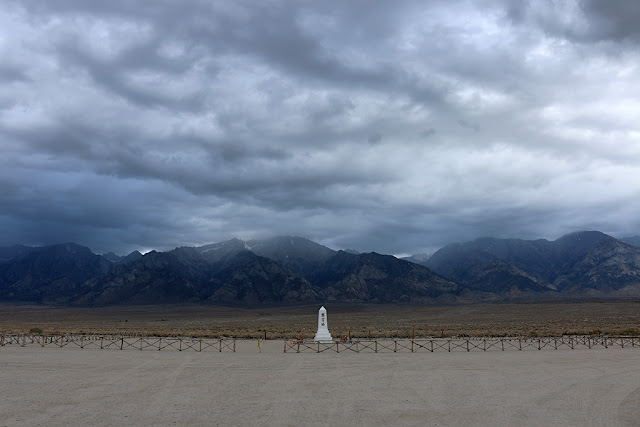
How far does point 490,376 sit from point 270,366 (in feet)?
41.4

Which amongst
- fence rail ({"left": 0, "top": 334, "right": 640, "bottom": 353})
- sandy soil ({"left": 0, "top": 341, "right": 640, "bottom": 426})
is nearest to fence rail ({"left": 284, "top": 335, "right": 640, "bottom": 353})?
fence rail ({"left": 0, "top": 334, "right": 640, "bottom": 353})

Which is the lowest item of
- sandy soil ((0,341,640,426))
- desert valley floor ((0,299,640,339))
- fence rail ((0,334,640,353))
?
desert valley floor ((0,299,640,339))

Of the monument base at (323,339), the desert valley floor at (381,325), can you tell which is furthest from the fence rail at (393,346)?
the desert valley floor at (381,325)

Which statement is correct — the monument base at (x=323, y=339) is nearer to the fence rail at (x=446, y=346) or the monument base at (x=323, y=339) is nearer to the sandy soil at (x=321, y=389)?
the fence rail at (x=446, y=346)

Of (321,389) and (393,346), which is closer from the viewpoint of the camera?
(321,389)

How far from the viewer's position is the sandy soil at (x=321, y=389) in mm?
16297

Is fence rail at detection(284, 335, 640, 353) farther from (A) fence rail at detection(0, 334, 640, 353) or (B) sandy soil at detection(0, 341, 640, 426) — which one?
(B) sandy soil at detection(0, 341, 640, 426)

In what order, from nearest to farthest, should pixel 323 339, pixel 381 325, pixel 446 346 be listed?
pixel 446 346 < pixel 323 339 < pixel 381 325

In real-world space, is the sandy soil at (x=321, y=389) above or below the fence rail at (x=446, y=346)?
above

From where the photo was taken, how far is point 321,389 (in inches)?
835

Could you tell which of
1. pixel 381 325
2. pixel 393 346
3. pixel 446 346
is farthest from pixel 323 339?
pixel 381 325

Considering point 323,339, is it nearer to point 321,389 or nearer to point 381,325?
point 321,389

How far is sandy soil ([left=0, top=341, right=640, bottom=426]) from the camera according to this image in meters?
16.3

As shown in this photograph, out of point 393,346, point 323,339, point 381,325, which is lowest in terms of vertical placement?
point 381,325
